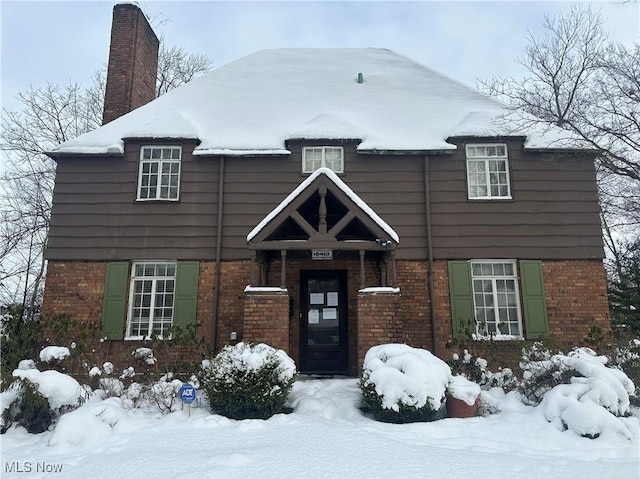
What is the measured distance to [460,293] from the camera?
10000 millimetres

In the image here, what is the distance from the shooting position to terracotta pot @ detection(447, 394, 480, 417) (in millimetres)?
6332

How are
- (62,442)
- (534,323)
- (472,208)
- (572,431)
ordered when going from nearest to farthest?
1. (62,442)
2. (572,431)
3. (534,323)
4. (472,208)

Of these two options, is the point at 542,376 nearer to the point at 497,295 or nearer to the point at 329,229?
the point at 497,295

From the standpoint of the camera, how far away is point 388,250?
886 centimetres

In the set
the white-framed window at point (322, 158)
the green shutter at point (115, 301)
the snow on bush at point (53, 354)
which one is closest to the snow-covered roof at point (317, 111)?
the white-framed window at point (322, 158)

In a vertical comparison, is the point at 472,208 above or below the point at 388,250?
above

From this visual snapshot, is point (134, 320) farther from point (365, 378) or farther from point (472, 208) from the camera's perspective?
point (472, 208)

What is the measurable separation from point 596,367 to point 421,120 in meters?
7.24

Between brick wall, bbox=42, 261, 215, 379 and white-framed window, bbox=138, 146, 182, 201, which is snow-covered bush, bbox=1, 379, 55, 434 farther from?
white-framed window, bbox=138, 146, 182, 201

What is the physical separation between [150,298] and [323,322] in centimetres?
394

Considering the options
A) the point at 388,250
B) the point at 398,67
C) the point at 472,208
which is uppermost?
the point at 398,67

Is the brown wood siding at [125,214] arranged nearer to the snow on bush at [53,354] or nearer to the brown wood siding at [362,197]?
the brown wood siding at [362,197]

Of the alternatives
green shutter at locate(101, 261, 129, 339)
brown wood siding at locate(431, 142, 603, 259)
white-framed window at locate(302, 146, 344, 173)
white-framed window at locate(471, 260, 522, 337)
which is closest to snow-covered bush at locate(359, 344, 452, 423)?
white-framed window at locate(471, 260, 522, 337)

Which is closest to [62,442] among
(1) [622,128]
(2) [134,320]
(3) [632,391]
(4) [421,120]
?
(2) [134,320]
